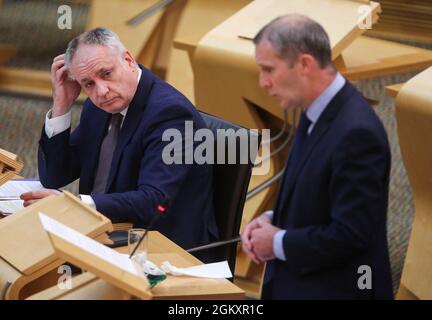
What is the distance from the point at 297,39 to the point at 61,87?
4.50 ft

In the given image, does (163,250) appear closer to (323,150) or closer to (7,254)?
(7,254)

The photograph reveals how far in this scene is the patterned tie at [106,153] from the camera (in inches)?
130

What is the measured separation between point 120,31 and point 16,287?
402 centimetres

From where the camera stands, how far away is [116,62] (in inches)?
122

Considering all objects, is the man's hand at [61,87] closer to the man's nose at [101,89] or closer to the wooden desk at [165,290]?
the man's nose at [101,89]

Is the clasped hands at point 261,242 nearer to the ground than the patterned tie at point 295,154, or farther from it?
nearer to the ground

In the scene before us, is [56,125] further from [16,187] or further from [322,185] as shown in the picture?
[322,185]

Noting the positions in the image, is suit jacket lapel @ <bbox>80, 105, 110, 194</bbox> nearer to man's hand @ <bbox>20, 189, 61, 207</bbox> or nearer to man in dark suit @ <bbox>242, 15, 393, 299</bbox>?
man's hand @ <bbox>20, 189, 61, 207</bbox>

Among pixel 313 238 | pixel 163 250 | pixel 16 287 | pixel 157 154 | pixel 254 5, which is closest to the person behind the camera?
pixel 313 238

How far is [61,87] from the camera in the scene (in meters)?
3.38

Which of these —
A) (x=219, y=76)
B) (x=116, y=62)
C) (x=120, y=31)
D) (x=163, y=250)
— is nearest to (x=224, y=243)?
(x=163, y=250)

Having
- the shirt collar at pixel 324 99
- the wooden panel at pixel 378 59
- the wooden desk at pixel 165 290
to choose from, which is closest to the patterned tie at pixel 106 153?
the wooden desk at pixel 165 290

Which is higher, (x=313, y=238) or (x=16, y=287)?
(x=313, y=238)

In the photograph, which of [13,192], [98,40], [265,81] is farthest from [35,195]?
[265,81]
